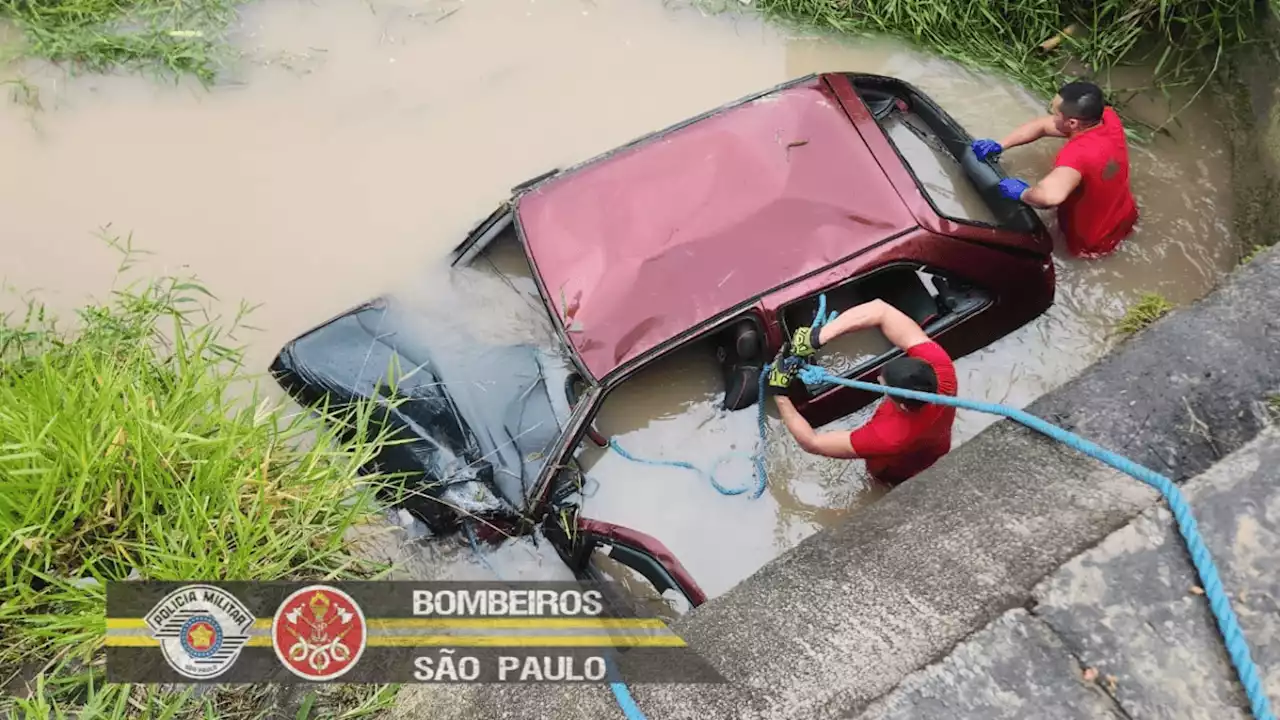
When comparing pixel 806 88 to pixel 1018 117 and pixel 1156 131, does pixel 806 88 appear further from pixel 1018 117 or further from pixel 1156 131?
pixel 1156 131

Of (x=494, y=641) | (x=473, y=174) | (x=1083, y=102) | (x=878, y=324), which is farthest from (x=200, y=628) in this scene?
(x=1083, y=102)

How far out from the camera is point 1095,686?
7.25 ft

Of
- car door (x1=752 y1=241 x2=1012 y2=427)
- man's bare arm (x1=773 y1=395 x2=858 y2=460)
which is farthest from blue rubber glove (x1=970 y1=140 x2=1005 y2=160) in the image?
man's bare arm (x1=773 y1=395 x2=858 y2=460)

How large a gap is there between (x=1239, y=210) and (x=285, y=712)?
16.5ft

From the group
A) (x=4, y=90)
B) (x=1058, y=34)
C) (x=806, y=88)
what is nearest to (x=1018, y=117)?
(x=1058, y=34)

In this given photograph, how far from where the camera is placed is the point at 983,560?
8.10 ft

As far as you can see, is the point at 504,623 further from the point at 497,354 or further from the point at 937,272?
the point at 937,272

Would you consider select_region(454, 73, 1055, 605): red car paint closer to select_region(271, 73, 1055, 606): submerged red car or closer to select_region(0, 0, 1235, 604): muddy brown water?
select_region(271, 73, 1055, 606): submerged red car

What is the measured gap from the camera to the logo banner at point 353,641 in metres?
2.57

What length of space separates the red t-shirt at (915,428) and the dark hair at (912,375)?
0.10 metres

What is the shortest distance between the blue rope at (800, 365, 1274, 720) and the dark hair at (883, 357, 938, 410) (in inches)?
7.9

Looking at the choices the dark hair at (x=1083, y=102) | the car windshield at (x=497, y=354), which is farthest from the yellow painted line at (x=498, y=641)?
the dark hair at (x=1083, y=102)

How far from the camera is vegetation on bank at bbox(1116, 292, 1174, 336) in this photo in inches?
152

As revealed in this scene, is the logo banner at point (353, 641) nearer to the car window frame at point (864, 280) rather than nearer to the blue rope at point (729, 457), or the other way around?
the blue rope at point (729, 457)
